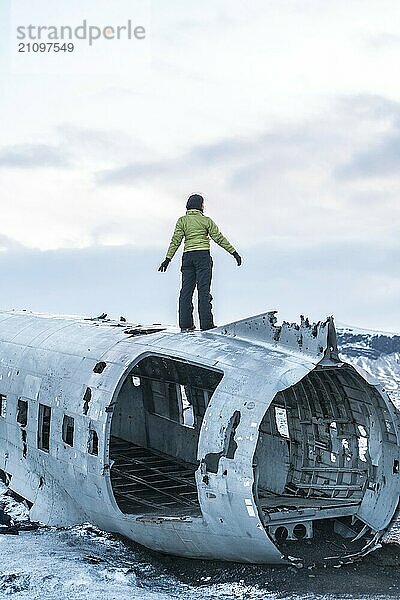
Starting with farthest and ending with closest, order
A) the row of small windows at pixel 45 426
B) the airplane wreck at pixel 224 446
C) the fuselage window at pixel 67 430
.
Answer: the fuselage window at pixel 67 430 < the row of small windows at pixel 45 426 < the airplane wreck at pixel 224 446

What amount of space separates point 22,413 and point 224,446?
6.58 meters

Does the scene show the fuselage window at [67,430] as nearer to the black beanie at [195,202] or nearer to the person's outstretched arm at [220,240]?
the person's outstretched arm at [220,240]

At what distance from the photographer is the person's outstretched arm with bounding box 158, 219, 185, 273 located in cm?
1684

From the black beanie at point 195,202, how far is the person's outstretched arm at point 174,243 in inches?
18.4

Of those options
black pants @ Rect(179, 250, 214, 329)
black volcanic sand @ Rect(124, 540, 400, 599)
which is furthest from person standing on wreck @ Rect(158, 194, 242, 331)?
black volcanic sand @ Rect(124, 540, 400, 599)

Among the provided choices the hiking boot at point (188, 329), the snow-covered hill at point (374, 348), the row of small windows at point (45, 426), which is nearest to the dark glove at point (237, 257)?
the hiking boot at point (188, 329)

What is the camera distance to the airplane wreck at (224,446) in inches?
488

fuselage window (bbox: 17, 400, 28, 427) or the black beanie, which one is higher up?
the black beanie

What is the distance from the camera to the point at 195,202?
1705cm

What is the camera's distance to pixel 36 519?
16.4 m

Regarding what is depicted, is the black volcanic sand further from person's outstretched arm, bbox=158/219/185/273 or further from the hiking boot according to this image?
person's outstretched arm, bbox=158/219/185/273

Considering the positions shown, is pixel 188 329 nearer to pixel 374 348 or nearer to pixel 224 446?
pixel 224 446

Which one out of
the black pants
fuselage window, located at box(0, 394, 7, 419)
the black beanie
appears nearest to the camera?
the black pants

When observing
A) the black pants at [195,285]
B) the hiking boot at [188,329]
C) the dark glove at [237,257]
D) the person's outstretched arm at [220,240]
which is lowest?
the hiking boot at [188,329]
